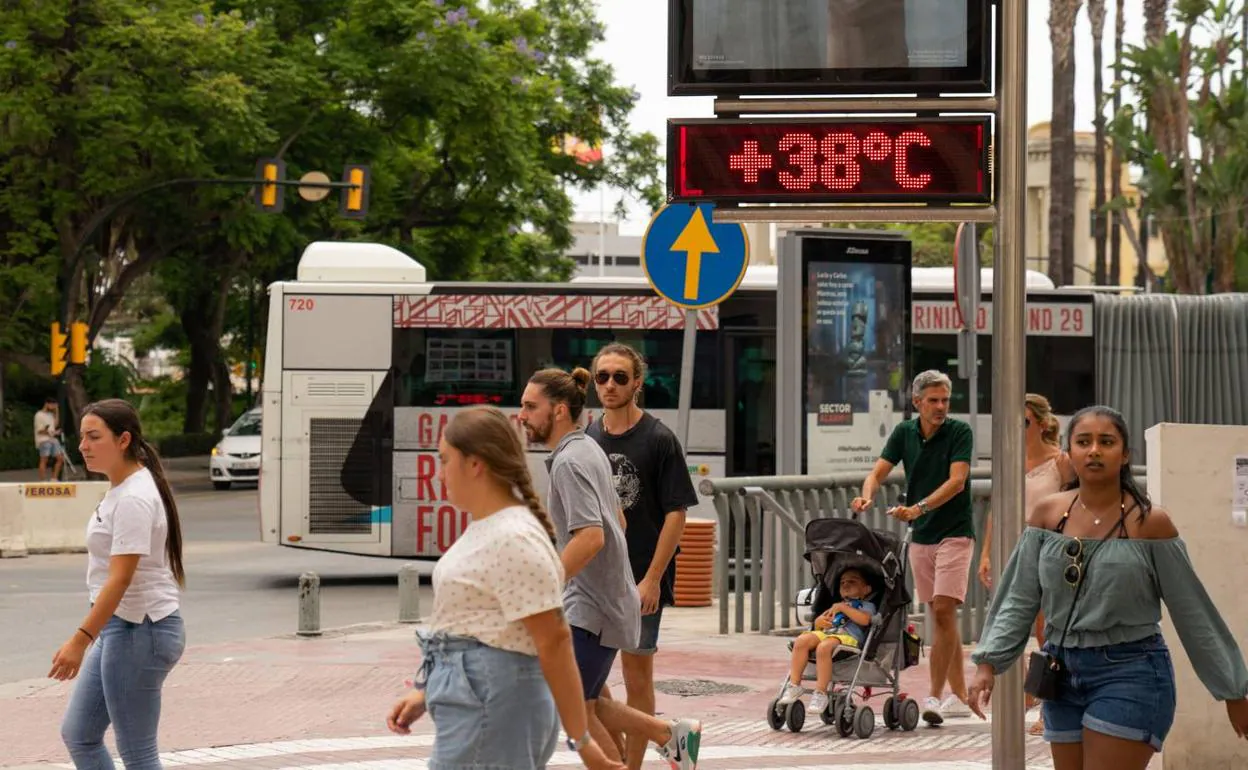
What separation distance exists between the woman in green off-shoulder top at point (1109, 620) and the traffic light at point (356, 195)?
2758 centimetres

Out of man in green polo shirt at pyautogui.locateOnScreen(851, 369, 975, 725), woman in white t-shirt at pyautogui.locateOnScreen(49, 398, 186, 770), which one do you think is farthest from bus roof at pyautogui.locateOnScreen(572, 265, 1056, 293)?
woman in white t-shirt at pyautogui.locateOnScreen(49, 398, 186, 770)

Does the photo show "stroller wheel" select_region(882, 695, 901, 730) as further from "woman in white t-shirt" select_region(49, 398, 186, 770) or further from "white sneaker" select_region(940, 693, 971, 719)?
"woman in white t-shirt" select_region(49, 398, 186, 770)

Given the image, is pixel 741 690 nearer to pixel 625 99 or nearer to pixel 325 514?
pixel 325 514

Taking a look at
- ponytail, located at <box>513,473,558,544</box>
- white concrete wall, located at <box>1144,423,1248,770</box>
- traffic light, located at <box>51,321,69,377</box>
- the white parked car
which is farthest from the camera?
the white parked car

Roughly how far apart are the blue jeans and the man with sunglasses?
198cm

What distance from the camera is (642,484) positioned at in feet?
26.6

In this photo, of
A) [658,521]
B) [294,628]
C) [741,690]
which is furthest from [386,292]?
[658,521]

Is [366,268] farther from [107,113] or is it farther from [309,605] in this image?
[107,113]

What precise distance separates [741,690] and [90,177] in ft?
89.1

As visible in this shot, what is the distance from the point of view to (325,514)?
63.2 ft

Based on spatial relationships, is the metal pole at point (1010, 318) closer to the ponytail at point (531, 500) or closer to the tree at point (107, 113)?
the ponytail at point (531, 500)

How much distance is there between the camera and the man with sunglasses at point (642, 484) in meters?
8.01

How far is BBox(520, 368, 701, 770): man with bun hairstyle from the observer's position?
7.10 meters

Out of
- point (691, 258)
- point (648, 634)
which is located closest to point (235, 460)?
point (691, 258)
